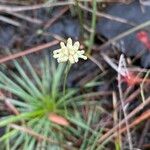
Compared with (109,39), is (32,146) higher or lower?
lower

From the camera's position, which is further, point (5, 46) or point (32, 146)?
point (5, 46)

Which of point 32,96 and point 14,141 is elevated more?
point 32,96

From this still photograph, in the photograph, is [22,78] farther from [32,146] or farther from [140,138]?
[140,138]

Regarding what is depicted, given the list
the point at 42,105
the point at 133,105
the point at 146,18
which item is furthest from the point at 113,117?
the point at 146,18

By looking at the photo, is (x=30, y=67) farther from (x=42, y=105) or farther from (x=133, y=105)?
(x=133, y=105)

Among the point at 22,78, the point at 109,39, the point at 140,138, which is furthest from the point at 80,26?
the point at 140,138

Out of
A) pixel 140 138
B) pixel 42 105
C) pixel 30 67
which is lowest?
pixel 140 138
